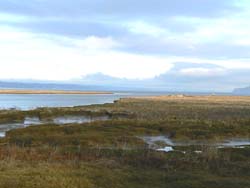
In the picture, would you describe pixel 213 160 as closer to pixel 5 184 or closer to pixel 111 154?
pixel 111 154

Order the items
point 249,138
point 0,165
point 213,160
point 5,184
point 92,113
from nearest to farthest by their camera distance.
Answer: point 5,184 → point 0,165 → point 213,160 → point 249,138 → point 92,113

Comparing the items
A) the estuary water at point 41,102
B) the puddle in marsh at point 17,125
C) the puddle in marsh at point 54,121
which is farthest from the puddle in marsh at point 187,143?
the estuary water at point 41,102

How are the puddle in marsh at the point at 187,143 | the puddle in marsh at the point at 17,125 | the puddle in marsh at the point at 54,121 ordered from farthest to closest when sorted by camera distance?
1. the puddle in marsh at the point at 54,121
2. the puddle in marsh at the point at 17,125
3. the puddle in marsh at the point at 187,143

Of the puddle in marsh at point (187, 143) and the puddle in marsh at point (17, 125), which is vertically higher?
the puddle in marsh at point (187, 143)

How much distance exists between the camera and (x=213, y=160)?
20.9 m

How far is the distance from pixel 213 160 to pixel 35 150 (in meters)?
9.33

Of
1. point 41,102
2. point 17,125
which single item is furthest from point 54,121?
point 41,102

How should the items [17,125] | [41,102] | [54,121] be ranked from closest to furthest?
[17,125] < [54,121] < [41,102]

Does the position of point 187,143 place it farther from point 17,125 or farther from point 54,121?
point 54,121

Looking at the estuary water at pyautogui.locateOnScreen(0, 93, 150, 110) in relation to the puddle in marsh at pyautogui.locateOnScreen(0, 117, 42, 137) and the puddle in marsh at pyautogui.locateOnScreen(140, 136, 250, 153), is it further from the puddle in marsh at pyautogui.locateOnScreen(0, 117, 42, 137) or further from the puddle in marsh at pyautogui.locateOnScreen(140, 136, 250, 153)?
the puddle in marsh at pyautogui.locateOnScreen(140, 136, 250, 153)

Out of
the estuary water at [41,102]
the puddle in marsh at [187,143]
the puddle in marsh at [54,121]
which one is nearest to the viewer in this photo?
the puddle in marsh at [187,143]

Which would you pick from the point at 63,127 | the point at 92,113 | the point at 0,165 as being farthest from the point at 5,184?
the point at 92,113

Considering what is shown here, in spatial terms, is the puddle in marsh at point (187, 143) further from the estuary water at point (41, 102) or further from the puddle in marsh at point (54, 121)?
the estuary water at point (41, 102)

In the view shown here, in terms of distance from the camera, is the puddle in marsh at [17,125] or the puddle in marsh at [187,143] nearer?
the puddle in marsh at [187,143]
